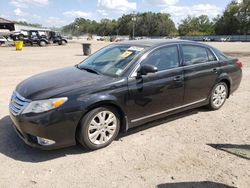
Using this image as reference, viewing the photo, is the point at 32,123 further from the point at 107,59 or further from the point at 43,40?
the point at 43,40

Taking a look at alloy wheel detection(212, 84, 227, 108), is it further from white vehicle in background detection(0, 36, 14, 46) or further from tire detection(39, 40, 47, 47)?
white vehicle in background detection(0, 36, 14, 46)

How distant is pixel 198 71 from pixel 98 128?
92.1 inches

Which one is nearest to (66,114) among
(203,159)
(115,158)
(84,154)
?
(84,154)

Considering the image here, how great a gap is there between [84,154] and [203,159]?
5.56ft

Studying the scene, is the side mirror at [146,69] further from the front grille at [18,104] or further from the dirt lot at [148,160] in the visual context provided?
the front grille at [18,104]

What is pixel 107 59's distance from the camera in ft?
15.0

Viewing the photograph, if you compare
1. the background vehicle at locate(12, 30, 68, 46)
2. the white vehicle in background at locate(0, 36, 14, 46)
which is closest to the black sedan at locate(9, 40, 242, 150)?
the background vehicle at locate(12, 30, 68, 46)

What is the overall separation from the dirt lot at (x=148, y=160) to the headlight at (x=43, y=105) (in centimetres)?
71

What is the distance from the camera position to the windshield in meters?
4.17

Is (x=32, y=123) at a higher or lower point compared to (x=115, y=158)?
higher

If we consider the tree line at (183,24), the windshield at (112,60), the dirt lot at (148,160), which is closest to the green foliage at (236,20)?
the tree line at (183,24)

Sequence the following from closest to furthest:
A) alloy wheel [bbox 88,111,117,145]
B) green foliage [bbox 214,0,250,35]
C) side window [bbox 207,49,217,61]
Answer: alloy wheel [bbox 88,111,117,145] < side window [bbox 207,49,217,61] < green foliage [bbox 214,0,250,35]

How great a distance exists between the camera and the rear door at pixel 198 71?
4762 mm

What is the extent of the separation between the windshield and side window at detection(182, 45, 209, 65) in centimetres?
99
